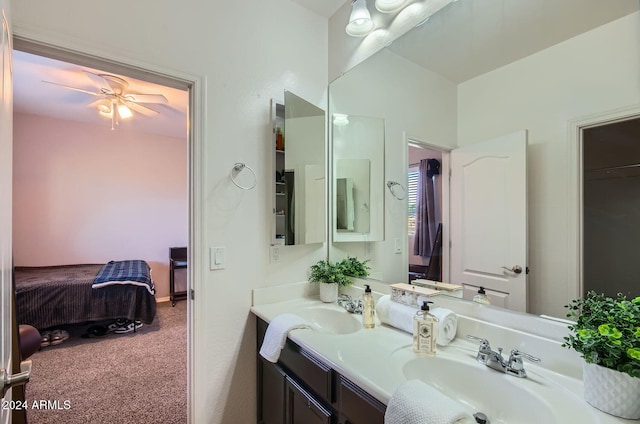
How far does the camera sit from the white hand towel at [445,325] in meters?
1.23

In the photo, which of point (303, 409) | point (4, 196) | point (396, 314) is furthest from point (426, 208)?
point (4, 196)

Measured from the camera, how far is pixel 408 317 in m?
1.36

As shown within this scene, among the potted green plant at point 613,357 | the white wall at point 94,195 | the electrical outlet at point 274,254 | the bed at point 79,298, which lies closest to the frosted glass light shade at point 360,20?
the electrical outlet at point 274,254

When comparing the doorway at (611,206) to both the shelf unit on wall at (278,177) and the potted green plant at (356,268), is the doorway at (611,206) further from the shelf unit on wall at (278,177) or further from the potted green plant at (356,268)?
the shelf unit on wall at (278,177)

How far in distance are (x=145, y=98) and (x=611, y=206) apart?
12.3 ft

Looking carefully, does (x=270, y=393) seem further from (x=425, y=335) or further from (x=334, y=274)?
(x=425, y=335)

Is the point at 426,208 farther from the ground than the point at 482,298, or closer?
farther from the ground

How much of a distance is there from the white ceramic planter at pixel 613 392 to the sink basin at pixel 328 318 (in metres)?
1.01

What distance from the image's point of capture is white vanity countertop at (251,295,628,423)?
0.90 m

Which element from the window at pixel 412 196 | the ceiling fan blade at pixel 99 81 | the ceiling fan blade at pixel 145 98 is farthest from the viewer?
the ceiling fan blade at pixel 145 98

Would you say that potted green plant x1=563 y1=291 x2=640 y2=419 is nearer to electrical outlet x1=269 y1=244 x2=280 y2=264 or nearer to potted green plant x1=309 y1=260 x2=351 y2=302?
potted green plant x1=309 y1=260 x2=351 y2=302

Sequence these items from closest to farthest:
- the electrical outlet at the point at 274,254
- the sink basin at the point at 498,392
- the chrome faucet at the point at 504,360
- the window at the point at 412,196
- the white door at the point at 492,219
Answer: the sink basin at the point at 498,392 → the chrome faucet at the point at 504,360 → the white door at the point at 492,219 → the window at the point at 412,196 → the electrical outlet at the point at 274,254

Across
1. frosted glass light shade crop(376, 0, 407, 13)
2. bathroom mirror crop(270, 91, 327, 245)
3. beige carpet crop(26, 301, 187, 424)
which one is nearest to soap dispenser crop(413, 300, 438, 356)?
bathroom mirror crop(270, 91, 327, 245)

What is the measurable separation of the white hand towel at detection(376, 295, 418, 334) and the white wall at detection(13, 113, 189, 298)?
296cm
